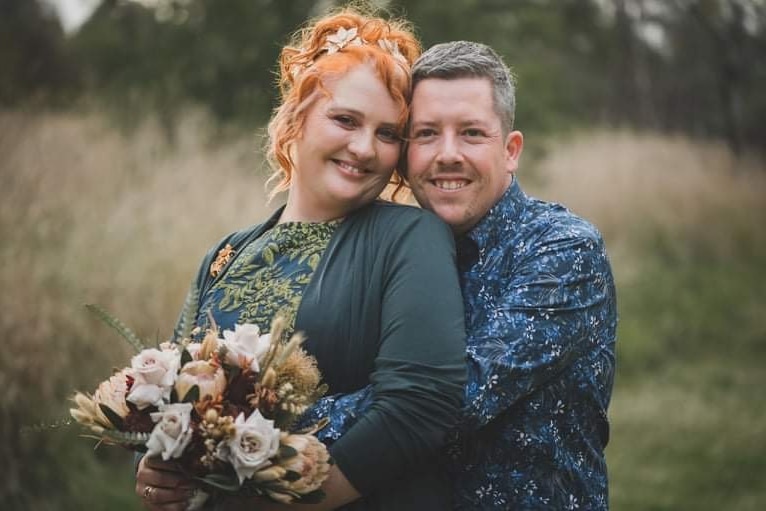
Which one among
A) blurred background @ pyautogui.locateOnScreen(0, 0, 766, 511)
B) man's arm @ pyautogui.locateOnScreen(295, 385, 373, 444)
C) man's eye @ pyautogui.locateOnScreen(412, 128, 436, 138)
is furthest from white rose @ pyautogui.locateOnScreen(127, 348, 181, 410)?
man's eye @ pyautogui.locateOnScreen(412, 128, 436, 138)

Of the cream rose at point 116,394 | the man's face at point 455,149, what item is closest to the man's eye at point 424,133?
the man's face at point 455,149

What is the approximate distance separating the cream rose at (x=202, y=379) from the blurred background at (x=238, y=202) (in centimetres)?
35

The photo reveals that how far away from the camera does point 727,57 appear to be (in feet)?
43.2

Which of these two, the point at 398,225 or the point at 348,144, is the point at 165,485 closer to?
the point at 398,225

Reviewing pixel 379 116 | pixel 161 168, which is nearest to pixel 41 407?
pixel 161 168

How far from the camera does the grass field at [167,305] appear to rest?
4.88 metres

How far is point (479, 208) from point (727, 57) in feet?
40.0

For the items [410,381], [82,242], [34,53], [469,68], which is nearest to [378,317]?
[410,381]

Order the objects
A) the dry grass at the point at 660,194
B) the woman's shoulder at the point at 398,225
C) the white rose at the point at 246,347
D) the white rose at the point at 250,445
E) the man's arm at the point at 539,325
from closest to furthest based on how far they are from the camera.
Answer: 1. the white rose at the point at 250,445
2. the white rose at the point at 246,347
3. the man's arm at the point at 539,325
4. the woman's shoulder at the point at 398,225
5. the dry grass at the point at 660,194

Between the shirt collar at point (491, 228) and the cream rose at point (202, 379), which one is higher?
the shirt collar at point (491, 228)

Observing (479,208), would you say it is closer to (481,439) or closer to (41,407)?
(481,439)

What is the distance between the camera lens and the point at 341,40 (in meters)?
2.50

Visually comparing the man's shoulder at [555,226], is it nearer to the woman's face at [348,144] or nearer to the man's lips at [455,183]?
the man's lips at [455,183]

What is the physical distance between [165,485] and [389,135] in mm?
1204
